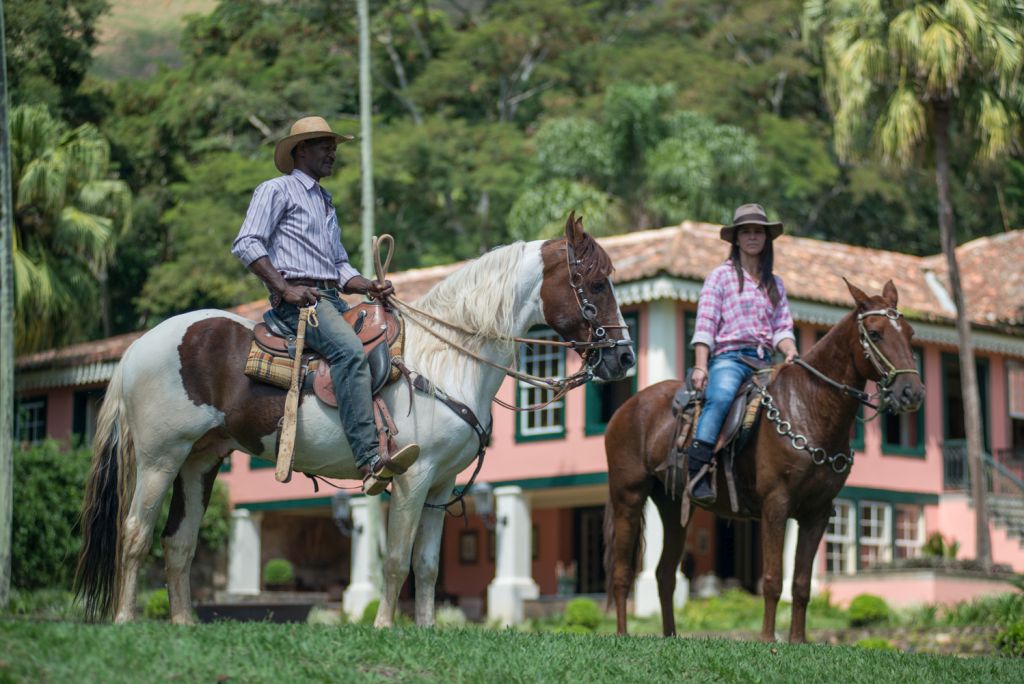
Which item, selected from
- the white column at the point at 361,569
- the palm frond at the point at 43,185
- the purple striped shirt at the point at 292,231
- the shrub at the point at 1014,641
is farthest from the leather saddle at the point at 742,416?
the palm frond at the point at 43,185

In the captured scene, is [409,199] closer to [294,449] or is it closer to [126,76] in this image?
[126,76]

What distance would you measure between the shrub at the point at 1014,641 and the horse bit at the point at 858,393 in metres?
3.39

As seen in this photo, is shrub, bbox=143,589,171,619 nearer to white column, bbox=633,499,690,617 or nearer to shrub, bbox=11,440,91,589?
shrub, bbox=11,440,91,589

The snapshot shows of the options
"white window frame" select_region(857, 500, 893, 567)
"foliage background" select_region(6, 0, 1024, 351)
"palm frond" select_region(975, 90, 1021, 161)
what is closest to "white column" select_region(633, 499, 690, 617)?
"white window frame" select_region(857, 500, 893, 567)

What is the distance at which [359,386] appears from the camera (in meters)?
9.63

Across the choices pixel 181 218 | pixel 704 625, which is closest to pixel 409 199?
pixel 181 218

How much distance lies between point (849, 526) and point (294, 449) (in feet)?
72.8

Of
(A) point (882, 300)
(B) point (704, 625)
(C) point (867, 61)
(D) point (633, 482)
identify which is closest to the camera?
(A) point (882, 300)

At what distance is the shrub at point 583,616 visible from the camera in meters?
25.7

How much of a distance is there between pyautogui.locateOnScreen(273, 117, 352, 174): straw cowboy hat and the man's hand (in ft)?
3.12

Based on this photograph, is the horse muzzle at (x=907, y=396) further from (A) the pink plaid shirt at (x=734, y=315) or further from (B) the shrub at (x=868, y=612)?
(B) the shrub at (x=868, y=612)

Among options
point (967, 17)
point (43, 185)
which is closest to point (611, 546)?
point (967, 17)

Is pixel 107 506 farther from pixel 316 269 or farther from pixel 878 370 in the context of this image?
pixel 878 370

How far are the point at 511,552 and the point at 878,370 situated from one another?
62.7 feet
